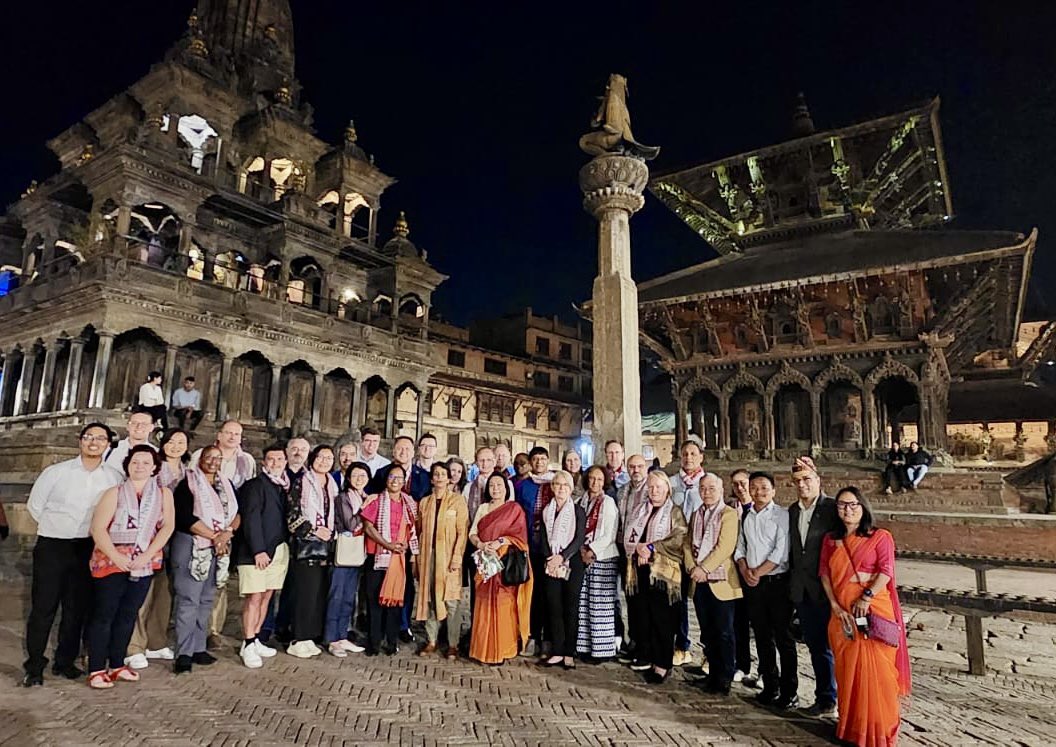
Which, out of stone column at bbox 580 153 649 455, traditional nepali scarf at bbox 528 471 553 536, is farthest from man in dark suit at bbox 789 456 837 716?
stone column at bbox 580 153 649 455

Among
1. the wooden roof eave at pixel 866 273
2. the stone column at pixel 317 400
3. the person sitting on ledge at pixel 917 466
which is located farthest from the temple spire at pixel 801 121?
the stone column at pixel 317 400

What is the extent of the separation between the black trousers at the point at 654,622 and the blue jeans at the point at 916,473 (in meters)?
12.1

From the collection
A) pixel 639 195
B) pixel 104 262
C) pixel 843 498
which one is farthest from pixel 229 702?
pixel 104 262

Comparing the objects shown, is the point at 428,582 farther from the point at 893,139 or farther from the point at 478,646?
the point at 893,139

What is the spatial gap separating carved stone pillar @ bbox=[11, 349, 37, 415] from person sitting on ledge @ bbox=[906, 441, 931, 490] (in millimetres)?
27267

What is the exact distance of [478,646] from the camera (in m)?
5.50

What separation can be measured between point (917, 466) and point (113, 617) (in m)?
16.2

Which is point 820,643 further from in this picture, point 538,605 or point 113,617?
point 113,617

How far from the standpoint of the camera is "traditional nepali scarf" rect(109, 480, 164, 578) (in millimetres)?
4656

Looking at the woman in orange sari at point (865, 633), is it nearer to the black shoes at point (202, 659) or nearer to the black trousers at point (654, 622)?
the black trousers at point (654, 622)

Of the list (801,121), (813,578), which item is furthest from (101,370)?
(801,121)

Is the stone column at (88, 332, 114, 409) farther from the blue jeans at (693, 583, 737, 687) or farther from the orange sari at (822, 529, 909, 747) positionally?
the orange sari at (822, 529, 909, 747)

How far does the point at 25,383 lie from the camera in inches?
800

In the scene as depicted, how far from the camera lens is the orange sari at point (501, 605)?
215 inches
